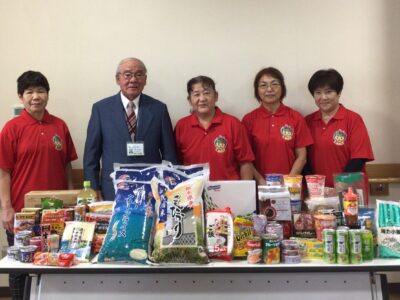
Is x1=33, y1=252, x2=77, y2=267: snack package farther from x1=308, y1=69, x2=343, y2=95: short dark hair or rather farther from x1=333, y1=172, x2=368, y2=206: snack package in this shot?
x1=308, y1=69, x2=343, y2=95: short dark hair

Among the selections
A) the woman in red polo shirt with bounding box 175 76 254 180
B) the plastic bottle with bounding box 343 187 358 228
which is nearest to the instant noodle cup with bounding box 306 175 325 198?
the plastic bottle with bounding box 343 187 358 228

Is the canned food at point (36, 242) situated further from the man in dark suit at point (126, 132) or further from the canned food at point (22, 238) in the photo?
the man in dark suit at point (126, 132)

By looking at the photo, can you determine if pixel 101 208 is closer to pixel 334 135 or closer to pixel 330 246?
pixel 330 246

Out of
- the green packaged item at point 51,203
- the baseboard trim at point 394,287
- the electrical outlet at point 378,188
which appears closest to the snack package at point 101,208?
the green packaged item at point 51,203

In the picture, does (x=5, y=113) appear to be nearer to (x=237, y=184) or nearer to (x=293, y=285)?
(x=237, y=184)

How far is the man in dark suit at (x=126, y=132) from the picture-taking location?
9.84 ft

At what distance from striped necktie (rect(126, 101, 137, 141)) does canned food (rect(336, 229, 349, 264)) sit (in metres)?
1.68

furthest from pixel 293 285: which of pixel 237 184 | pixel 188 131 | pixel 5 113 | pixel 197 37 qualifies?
pixel 5 113

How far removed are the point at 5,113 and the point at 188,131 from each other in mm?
1612

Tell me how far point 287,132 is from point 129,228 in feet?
5.46

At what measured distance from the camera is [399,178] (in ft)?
11.5

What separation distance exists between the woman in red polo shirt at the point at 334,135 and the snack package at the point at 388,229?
1132mm

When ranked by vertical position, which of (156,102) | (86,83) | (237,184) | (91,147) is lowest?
(237,184)

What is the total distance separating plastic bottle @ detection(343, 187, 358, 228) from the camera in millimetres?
1953
